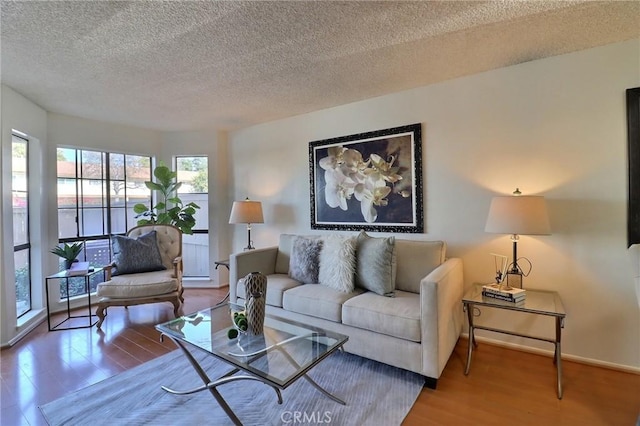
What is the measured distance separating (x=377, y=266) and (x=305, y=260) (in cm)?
77

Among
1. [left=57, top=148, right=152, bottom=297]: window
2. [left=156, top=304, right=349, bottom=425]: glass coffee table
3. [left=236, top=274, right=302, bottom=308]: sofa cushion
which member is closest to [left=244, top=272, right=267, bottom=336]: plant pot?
[left=156, top=304, right=349, bottom=425]: glass coffee table

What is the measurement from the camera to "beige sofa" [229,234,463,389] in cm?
203

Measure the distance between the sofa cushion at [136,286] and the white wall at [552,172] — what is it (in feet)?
8.51

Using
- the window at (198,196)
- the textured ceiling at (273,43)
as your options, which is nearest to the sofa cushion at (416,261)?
the textured ceiling at (273,43)

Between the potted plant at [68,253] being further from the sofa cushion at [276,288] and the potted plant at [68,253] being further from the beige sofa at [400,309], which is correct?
the sofa cushion at [276,288]

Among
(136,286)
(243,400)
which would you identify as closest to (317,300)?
(243,400)

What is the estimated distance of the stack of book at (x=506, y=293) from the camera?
2203mm

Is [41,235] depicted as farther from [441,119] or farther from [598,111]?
[598,111]

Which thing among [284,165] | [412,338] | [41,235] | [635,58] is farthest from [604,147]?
[41,235]

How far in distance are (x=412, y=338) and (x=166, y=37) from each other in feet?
8.68

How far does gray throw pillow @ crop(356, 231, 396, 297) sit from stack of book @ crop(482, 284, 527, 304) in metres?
0.71

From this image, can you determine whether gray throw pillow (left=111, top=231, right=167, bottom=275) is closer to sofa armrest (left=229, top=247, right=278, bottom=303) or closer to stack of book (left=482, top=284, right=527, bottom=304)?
sofa armrest (left=229, top=247, right=278, bottom=303)

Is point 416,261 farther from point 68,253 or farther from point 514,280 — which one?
point 68,253

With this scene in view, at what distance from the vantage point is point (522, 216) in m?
2.20
